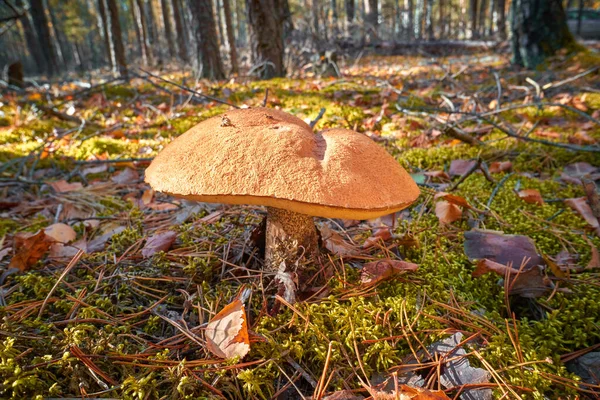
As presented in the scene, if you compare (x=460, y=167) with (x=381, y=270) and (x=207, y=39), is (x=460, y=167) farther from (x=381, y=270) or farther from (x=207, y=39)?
(x=207, y=39)

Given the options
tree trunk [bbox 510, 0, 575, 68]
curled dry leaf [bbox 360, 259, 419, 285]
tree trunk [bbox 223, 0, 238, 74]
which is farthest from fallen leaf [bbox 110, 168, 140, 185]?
tree trunk [bbox 510, 0, 575, 68]

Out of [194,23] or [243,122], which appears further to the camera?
[194,23]

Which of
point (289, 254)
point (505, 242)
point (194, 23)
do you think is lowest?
point (505, 242)

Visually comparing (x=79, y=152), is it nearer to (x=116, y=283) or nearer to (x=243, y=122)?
(x=116, y=283)

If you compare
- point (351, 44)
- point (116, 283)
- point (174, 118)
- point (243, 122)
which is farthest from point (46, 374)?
point (351, 44)

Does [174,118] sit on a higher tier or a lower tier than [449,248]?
higher

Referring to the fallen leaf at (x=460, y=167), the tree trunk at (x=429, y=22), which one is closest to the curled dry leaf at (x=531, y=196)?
the fallen leaf at (x=460, y=167)

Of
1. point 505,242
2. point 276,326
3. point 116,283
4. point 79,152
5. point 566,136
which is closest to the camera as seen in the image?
point 276,326

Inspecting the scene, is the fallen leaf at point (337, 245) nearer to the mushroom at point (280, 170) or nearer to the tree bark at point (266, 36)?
the mushroom at point (280, 170)

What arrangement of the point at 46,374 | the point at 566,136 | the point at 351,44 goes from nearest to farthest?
1. the point at 46,374
2. the point at 566,136
3. the point at 351,44
